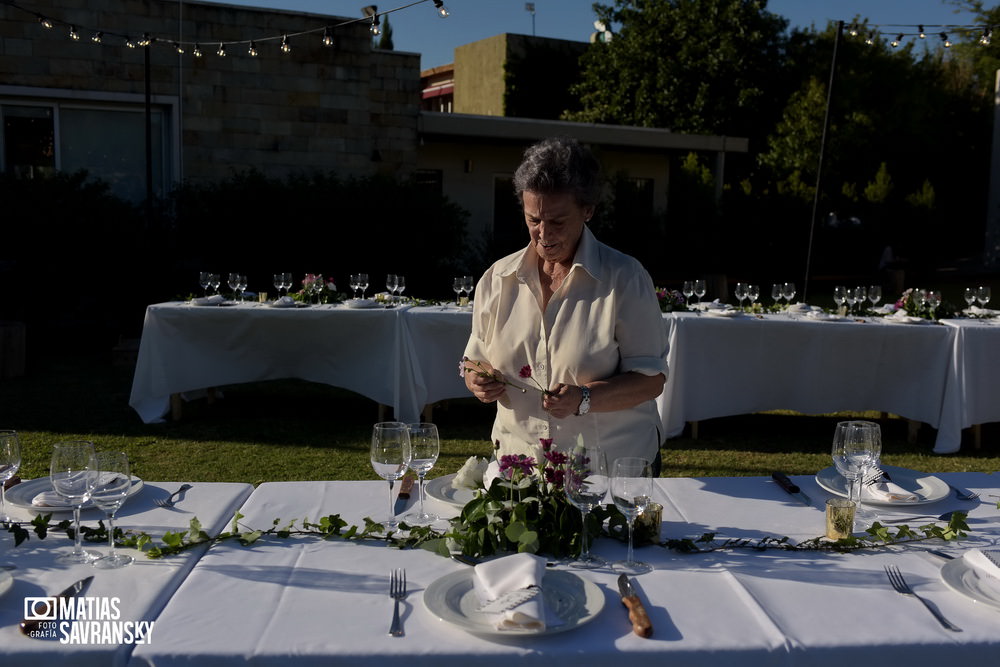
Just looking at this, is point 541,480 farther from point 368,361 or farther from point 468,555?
point 368,361

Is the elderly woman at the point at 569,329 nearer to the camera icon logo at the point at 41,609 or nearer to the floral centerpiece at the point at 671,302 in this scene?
the camera icon logo at the point at 41,609

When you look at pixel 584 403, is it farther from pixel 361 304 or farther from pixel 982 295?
pixel 982 295

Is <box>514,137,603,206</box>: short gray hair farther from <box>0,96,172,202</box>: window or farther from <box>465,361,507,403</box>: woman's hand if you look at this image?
<box>0,96,172,202</box>: window

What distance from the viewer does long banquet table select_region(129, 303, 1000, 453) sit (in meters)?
6.26

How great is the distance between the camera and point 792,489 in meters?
2.39

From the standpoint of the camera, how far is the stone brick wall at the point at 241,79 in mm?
11570

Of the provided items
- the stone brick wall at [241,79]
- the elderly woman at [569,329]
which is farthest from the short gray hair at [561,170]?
the stone brick wall at [241,79]

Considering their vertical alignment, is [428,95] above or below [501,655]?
above

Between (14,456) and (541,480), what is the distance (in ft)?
4.01

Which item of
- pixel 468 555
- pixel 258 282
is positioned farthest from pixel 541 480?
pixel 258 282

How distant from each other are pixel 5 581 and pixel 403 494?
92 cm

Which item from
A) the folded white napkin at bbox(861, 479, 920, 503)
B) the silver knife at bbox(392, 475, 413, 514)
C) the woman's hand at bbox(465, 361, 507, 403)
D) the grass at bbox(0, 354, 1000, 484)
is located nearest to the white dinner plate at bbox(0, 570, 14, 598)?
the silver knife at bbox(392, 475, 413, 514)

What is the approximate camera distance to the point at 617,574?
1811 millimetres

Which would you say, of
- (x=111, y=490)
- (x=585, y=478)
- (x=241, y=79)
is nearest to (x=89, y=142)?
(x=241, y=79)
